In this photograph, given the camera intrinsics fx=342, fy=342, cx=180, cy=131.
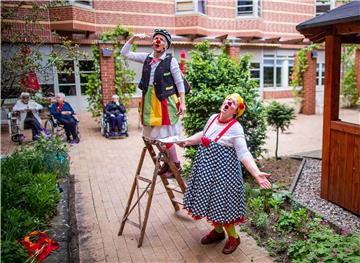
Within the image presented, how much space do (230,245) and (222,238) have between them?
25cm

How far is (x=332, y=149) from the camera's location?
15.1 ft

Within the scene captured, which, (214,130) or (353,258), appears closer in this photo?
(353,258)

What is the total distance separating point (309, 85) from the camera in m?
13.2

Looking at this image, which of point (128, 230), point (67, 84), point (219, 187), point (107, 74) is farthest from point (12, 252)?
point (67, 84)

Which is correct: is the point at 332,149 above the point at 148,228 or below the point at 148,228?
above

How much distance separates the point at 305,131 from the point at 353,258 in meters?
7.84

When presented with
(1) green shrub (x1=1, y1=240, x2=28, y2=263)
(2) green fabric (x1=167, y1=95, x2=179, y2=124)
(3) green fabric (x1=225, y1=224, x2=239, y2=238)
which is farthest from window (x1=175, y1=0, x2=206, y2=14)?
(1) green shrub (x1=1, y1=240, x2=28, y2=263)

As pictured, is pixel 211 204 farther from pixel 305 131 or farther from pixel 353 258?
pixel 305 131

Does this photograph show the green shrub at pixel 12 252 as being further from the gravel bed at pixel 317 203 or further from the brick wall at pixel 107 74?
the brick wall at pixel 107 74

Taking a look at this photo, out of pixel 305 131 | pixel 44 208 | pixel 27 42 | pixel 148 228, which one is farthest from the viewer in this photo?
pixel 305 131

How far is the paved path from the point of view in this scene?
3305mm

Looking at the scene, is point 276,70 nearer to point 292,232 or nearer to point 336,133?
point 336,133

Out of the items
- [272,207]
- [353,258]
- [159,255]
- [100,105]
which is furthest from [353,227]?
[100,105]

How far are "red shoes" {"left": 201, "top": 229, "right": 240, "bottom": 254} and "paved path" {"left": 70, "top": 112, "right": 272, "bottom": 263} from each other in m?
0.05
